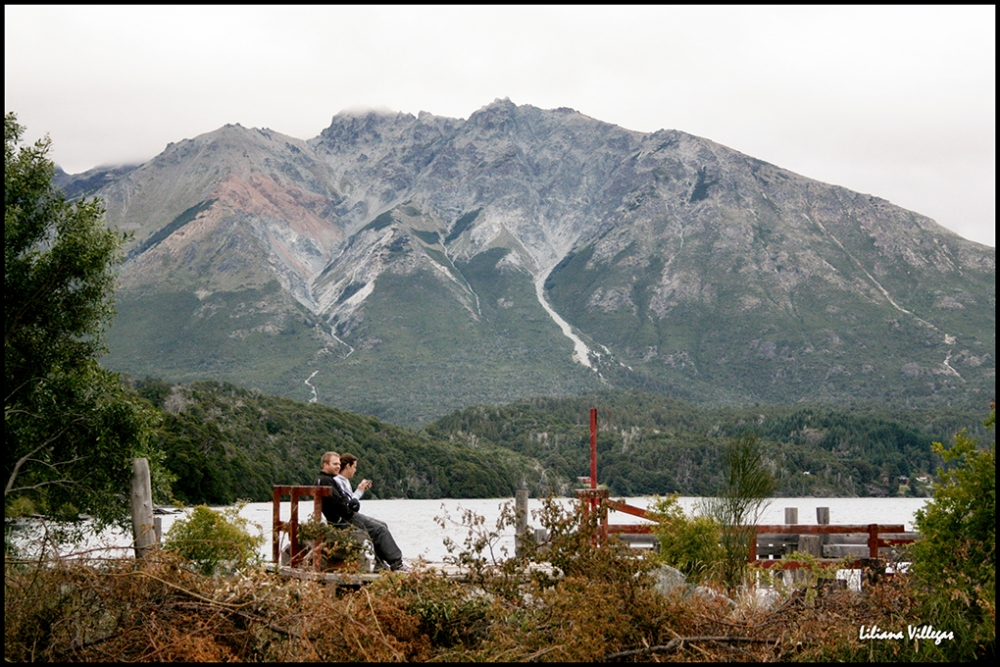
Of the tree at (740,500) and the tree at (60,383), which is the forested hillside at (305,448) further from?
the tree at (740,500)

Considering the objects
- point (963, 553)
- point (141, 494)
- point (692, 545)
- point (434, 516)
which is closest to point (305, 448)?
point (434, 516)

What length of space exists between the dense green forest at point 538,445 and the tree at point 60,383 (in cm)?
4806

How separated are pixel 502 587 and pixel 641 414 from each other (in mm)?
145329

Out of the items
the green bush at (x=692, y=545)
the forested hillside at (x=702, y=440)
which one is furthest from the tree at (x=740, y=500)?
the forested hillside at (x=702, y=440)

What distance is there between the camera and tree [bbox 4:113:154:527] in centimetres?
1695

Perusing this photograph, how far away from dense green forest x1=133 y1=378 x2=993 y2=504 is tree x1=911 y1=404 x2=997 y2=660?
58.8 m

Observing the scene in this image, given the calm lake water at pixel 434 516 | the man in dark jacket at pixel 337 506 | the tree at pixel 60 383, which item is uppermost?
the tree at pixel 60 383

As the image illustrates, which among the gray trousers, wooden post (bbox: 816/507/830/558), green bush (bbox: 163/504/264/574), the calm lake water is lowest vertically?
the calm lake water

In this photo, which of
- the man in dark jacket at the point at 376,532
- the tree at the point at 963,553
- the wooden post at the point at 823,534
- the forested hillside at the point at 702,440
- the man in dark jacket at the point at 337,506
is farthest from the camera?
the forested hillside at the point at 702,440

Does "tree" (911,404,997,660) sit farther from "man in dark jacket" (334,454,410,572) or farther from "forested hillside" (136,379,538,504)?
"forested hillside" (136,379,538,504)

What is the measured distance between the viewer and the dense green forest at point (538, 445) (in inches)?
3568

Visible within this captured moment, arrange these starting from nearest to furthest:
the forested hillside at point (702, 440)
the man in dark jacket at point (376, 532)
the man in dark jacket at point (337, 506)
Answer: the man in dark jacket at point (337, 506) → the man in dark jacket at point (376, 532) → the forested hillside at point (702, 440)

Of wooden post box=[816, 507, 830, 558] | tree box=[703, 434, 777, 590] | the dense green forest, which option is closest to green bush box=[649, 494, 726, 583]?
tree box=[703, 434, 777, 590]

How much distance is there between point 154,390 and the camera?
91688mm
